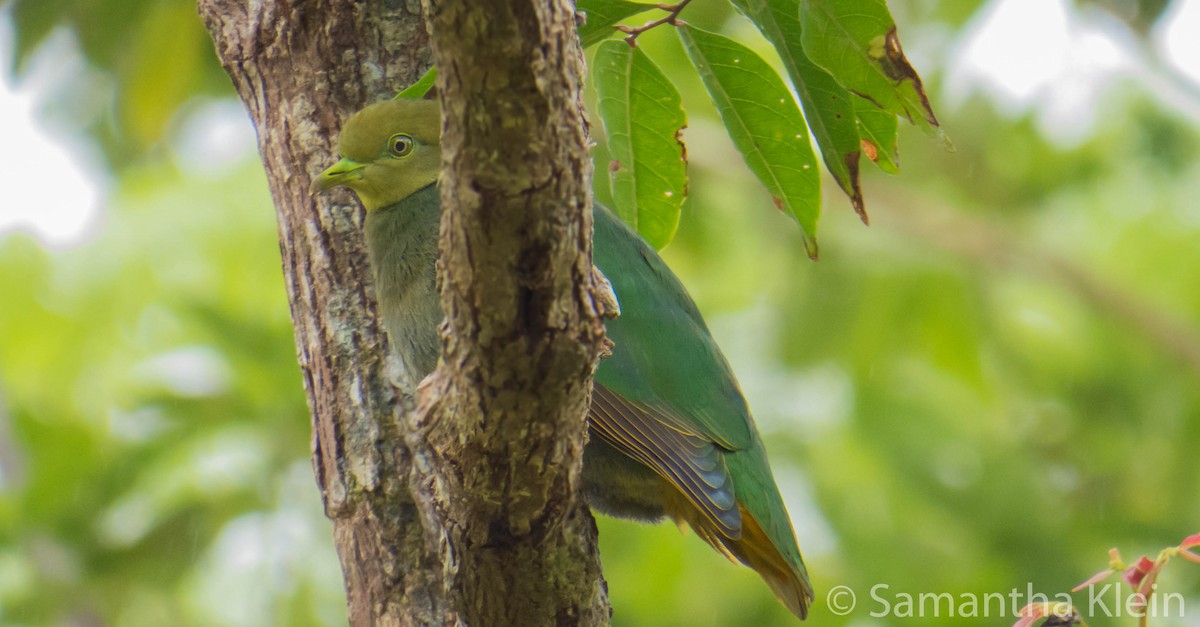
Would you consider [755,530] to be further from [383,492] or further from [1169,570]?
[1169,570]

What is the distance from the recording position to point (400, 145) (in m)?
3.31

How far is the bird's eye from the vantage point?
327cm

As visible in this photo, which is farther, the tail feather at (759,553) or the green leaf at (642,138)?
the tail feather at (759,553)

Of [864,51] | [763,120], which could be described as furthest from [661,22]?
[864,51]

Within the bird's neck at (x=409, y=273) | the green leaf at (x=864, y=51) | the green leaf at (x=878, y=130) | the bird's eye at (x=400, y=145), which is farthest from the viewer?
the bird's eye at (x=400, y=145)

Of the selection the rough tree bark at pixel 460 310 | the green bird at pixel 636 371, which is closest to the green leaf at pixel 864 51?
the rough tree bark at pixel 460 310

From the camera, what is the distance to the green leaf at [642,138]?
274cm

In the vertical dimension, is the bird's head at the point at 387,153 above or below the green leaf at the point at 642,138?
above

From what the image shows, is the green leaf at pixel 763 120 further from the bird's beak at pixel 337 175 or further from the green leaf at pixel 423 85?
the bird's beak at pixel 337 175

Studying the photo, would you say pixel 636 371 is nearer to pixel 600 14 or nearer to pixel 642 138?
pixel 642 138

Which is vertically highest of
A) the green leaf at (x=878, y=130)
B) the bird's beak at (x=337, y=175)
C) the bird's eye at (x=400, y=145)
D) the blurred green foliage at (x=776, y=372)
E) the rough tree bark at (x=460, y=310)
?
the blurred green foliage at (x=776, y=372)

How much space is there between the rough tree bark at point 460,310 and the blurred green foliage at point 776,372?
285 cm

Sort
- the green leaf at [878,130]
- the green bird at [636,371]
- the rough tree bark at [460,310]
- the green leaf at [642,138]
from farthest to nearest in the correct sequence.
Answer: the green bird at [636,371] → the green leaf at [642,138] → the green leaf at [878,130] → the rough tree bark at [460,310]

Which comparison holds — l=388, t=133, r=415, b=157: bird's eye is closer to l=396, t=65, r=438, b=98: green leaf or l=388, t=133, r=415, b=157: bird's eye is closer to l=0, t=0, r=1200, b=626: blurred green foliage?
l=396, t=65, r=438, b=98: green leaf
